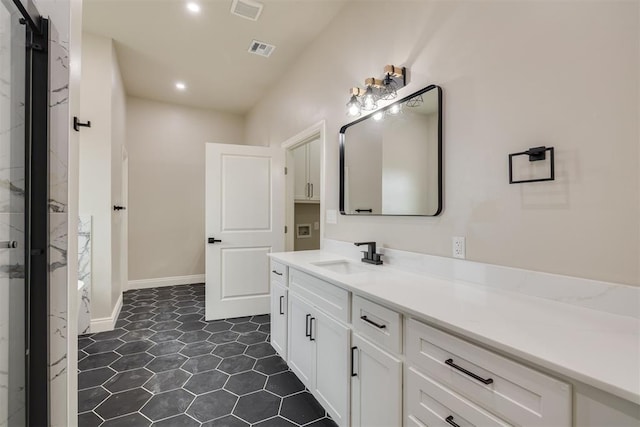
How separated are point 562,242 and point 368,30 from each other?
1955 mm

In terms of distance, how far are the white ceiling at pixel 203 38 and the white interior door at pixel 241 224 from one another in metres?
1.00

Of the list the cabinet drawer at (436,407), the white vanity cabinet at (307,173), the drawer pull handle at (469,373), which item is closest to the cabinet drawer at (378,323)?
the cabinet drawer at (436,407)

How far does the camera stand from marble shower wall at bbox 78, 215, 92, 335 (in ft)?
9.67

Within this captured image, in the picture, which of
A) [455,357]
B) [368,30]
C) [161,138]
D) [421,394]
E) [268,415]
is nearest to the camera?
[455,357]

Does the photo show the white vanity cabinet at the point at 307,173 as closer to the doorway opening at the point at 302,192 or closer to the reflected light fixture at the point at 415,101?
the doorway opening at the point at 302,192

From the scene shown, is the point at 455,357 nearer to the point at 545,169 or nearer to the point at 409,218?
the point at 545,169

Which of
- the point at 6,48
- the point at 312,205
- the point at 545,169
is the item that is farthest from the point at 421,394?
the point at 312,205

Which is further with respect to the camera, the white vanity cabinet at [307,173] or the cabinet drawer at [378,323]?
the white vanity cabinet at [307,173]

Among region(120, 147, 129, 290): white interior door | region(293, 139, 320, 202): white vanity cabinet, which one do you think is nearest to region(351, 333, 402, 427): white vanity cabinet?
region(293, 139, 320, 202): white vanity cabinet

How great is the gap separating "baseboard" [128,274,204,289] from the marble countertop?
4121mm

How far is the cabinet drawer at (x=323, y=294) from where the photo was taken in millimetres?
1565

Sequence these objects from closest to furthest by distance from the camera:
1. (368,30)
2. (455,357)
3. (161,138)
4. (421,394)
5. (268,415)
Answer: (455,357)
(421,394)
(268,415)
(368,30)
(161,138)

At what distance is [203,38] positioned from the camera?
3002 mm

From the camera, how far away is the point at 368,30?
89.2 inches
